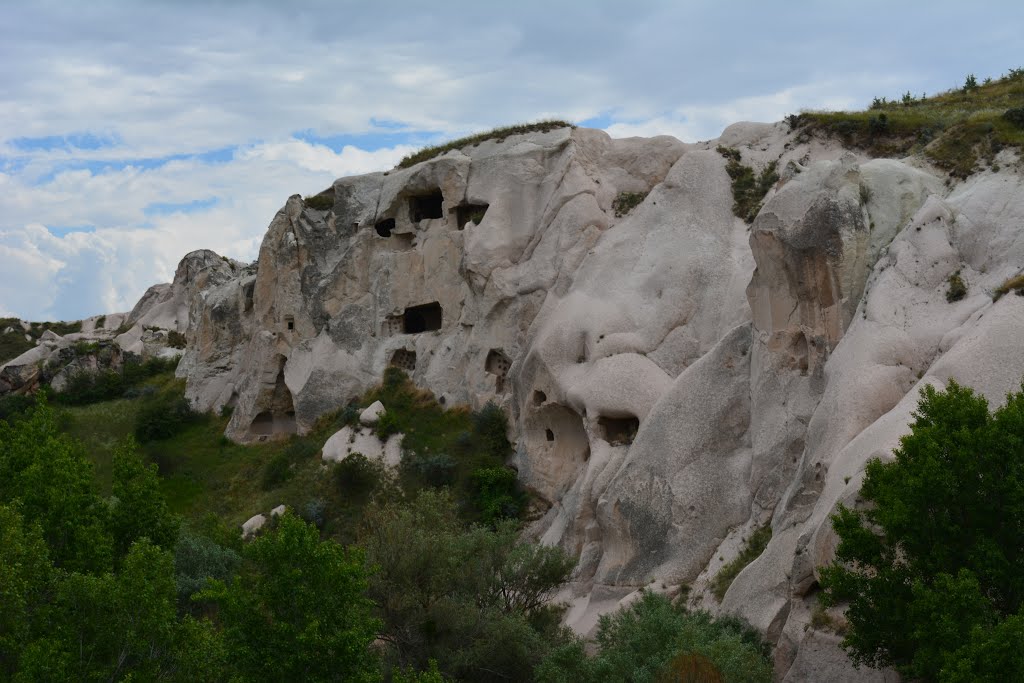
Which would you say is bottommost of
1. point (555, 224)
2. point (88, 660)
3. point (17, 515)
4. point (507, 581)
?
point (507, 581)

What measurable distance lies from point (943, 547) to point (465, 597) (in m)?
9.73

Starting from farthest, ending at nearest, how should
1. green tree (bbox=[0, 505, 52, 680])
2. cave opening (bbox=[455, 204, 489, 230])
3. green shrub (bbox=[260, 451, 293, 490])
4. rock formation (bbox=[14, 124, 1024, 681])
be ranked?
cave opening (bbox=[455, 204, 489, 230]) → green shrub (bbox=[260, 451, 293, 490]) → rock formation (bbox=[14, 124, 1024, 681]) → green tree (bbox=[0, 505, 52, 680])

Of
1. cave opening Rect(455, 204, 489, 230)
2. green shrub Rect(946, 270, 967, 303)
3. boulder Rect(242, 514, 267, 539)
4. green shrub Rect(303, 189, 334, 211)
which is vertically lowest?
boulder Rect(242, 514, 267, 539)

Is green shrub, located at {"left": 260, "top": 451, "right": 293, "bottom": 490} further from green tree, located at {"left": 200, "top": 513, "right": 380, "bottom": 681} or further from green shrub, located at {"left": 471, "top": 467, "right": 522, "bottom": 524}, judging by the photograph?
green tree, located at {"left": 200, "top": 513, "right": 380, "bottom": 681}

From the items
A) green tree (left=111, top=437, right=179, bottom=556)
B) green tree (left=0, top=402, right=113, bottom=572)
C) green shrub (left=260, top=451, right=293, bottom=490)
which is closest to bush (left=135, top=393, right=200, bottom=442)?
green shrub (left=260, top=451, right=293, bottom=490)

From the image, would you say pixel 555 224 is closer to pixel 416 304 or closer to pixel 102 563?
pixel 416 304

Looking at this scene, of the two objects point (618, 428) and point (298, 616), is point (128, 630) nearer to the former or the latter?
point (298, 616)

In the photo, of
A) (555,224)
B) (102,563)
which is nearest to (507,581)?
(102,563)

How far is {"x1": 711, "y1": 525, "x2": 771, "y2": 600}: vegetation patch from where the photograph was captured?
67.1 feet

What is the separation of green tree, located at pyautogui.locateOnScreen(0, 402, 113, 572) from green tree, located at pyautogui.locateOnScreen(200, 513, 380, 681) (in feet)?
11.5

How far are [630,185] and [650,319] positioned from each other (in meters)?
6.73

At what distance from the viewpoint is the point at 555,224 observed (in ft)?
107

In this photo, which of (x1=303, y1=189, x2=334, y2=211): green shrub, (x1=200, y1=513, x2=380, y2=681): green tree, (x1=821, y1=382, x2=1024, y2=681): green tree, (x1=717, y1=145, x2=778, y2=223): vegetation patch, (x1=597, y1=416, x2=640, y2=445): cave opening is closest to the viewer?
A: (x1=821, y1=382, x2=1024, y2=681): green tree

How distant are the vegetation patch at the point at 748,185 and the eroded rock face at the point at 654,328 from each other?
1.18 ft
